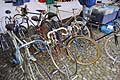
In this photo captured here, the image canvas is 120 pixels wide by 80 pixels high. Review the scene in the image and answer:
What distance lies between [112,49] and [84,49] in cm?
64

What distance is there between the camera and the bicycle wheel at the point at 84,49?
3854 millimetres

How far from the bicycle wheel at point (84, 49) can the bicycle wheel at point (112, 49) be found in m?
0.32

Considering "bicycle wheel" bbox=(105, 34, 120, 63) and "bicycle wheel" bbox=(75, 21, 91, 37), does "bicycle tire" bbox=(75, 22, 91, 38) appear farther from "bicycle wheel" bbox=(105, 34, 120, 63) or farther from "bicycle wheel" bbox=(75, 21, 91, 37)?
"bicycle wheel" bbox=(105, 34, 120, 63)

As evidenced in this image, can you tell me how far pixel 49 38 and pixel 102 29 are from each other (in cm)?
276

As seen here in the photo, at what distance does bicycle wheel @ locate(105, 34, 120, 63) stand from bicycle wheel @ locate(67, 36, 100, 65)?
1.04 feet

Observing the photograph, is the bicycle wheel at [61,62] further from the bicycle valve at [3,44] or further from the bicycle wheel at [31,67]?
the bicycle valve at [3,44]

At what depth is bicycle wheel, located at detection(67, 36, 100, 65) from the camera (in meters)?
3.85

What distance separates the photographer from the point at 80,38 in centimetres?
380

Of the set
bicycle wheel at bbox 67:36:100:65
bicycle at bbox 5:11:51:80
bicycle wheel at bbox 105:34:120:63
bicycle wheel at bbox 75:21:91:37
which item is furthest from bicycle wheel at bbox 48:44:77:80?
bicycle wheel at bbox 105:34:120:63

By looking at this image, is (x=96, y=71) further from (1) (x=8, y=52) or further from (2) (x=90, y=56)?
(1) (x=8, y=52)

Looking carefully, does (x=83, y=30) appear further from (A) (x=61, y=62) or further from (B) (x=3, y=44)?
(B) (x=3, y=44)

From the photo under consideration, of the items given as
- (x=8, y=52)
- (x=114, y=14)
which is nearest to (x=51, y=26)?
(x=8, y=52)

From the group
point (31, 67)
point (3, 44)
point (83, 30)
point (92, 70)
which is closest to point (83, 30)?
point (83, 30)

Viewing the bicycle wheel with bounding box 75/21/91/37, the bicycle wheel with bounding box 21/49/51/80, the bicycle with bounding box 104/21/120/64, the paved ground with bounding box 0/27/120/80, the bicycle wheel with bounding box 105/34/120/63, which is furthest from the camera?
the bicycle wheel with bounding box 75/21/91/37
